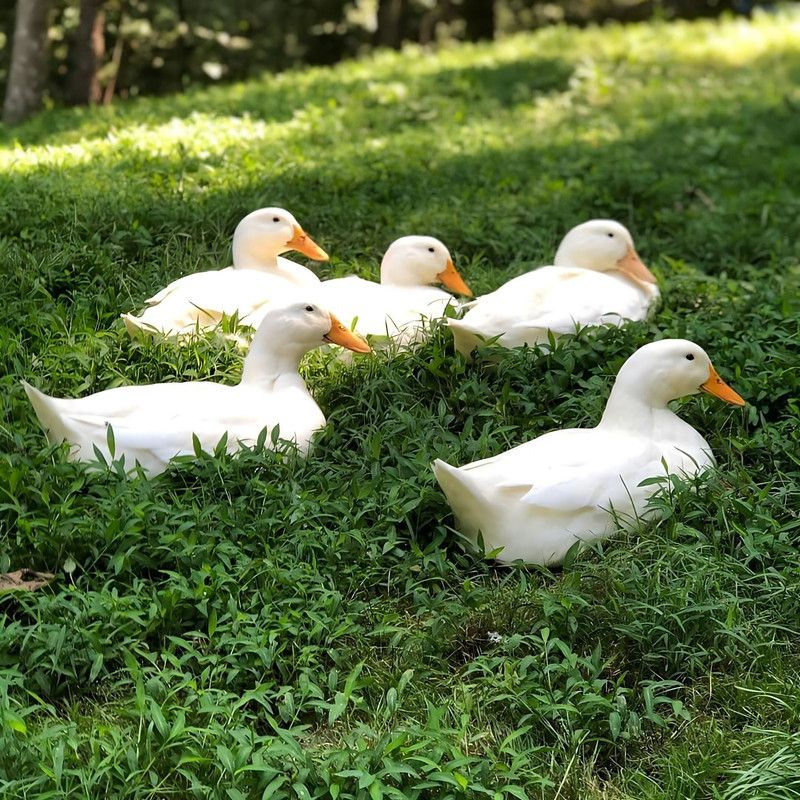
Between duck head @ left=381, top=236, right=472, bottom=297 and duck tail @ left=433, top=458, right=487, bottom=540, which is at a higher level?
duck head @ left=381, top=236, right=472, bottom=297

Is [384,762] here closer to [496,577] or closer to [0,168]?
[496,577]

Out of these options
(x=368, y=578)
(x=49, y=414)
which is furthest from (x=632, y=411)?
(x=49, y=414)

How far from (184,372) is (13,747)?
2334 millimetres

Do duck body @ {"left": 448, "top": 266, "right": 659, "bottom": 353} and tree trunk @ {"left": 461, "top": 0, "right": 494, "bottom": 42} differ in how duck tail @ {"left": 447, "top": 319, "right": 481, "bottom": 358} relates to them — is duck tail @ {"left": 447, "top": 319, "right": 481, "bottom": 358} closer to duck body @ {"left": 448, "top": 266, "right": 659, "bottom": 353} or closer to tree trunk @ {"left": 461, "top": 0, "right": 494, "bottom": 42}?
duck body @ {"left": 448, "top": 266, "right": 659, "bottom": 353}

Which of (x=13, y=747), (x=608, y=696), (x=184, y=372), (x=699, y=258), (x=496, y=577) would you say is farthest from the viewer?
(x=699, y=258)

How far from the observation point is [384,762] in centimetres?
315

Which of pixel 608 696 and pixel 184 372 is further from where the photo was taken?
pixel 184 372

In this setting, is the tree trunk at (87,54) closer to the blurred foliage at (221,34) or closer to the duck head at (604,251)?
the blurred foliage at (221,34)

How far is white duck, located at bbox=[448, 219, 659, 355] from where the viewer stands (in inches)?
211

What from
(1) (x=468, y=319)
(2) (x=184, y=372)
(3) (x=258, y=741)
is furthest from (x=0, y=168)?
(3) (x=258, y=741)

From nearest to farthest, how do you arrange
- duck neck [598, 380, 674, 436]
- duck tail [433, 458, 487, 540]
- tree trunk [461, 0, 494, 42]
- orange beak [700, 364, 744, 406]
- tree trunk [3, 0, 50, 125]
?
duck tail [433, 458, 487, 540], duck neck [598, 380, 674, 436], orange beak [700, 364, 744, 406], tree trunk [3, 0, 50, 125], tree trunk [461, 0, 494, 42]

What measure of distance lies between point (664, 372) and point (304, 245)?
224 centimetres

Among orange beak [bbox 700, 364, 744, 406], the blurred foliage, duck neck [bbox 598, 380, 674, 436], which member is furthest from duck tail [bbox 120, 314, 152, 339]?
the blurred foliage

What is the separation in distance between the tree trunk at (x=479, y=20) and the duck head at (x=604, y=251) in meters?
10.3
